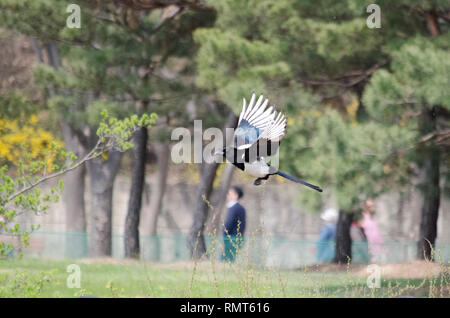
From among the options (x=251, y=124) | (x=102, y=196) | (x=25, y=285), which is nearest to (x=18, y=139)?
(x=102, y=196)

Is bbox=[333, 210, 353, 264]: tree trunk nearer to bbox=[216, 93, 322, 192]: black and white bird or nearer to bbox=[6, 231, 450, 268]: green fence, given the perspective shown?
bbox=[6, 231, 450, 268]: green fence

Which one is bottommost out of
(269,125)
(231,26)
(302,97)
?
(269,125)

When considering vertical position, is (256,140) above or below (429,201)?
above

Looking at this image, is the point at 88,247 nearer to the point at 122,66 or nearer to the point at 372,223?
the point at 122,66

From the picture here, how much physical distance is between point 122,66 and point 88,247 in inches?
130

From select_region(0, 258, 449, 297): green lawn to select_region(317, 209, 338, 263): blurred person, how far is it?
0.84m

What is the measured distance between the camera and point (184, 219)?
23.1m

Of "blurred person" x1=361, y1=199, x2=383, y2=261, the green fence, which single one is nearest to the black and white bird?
the green fence

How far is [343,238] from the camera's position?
11.6m

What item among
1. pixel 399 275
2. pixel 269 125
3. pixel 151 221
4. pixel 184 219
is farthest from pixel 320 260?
pixel 184 219

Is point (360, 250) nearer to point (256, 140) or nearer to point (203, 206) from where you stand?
point (203, 206)

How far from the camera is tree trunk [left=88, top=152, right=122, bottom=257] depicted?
1335cm

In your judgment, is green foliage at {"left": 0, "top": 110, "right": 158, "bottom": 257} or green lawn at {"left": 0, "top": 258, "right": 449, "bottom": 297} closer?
green foliage at {"left": 0, "top": 110, "right": 158, "bottom": 257}

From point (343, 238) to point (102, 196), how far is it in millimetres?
4620
